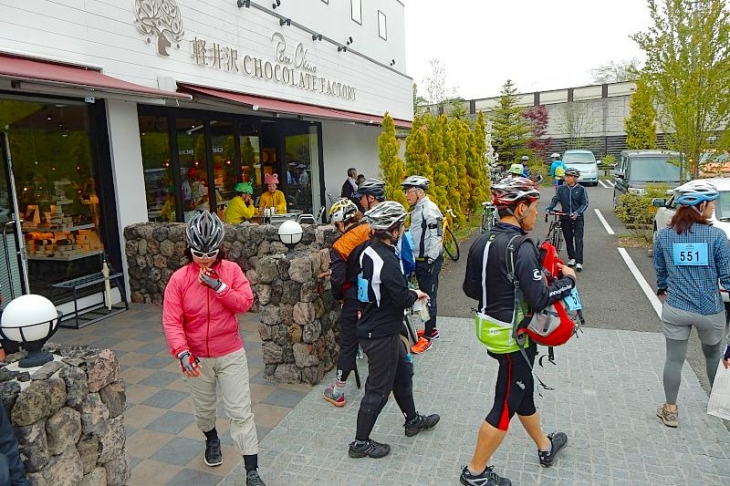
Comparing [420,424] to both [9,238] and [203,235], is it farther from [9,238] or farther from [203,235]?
[9,238]

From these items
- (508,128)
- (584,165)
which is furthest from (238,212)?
(508,128)

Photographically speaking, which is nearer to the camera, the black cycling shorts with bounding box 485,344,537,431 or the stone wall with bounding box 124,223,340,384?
the black cycling shorts with bounding box 485,344,537,431

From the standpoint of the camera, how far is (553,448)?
3930mm

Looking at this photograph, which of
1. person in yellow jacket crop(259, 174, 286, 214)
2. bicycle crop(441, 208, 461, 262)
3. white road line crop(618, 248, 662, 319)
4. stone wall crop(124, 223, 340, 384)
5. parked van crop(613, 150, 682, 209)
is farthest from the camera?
parked van crop(613, 150, 682, 209)

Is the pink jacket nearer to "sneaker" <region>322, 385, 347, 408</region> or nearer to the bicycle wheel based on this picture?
"sneaker" <region>322, 385, 347, 408</region>

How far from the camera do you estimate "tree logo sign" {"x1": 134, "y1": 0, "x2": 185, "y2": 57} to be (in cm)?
832

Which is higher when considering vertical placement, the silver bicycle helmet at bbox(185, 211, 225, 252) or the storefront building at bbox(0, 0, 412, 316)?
the storefront building at bbox(0, 0, 412, 316)

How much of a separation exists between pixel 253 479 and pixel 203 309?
1199 millimetres

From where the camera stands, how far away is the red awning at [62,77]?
214 inches

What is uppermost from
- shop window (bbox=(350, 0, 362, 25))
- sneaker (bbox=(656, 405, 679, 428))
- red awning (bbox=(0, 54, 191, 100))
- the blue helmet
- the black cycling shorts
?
shop window (bbox=(350, 0, 362, 25))

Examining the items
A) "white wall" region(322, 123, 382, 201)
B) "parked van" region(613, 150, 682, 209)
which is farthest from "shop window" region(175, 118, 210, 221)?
"parked van" region(613, 150, 682, 209)

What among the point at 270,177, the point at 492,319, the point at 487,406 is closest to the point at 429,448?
the point at 487,406

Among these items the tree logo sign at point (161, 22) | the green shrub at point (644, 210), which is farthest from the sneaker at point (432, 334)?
the green shrub at point (644, 210)

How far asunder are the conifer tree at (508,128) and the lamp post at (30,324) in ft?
104
